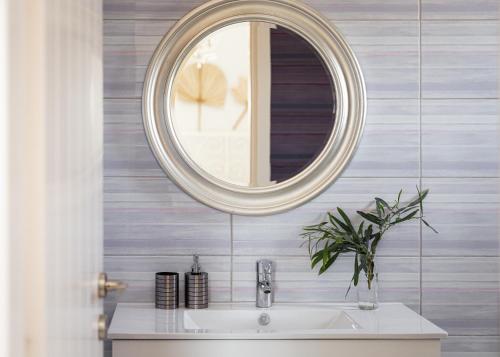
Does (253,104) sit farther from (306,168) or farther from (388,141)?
(388,141)

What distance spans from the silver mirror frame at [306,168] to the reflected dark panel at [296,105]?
3 centimetres

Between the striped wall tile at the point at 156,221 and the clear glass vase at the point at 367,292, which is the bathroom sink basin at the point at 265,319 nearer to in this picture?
the clear glass vase at the point at 367,292

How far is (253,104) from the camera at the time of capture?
237cm

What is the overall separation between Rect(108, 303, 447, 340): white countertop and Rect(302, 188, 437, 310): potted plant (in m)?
0.10

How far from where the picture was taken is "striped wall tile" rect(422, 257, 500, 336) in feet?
7.91

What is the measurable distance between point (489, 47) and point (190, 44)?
40.8 inches

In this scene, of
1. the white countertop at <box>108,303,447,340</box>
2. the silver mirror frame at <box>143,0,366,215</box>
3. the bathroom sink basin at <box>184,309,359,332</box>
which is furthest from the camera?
the silver mirror frame at <box>143,0,366,215</box>

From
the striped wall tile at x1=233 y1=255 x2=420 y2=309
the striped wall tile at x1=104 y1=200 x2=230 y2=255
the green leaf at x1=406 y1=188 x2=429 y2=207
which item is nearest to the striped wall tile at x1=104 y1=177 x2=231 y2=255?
the striped wall tile at x1=104 y1=200 x2=230 y2=255

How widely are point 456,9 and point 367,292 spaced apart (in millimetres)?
1025

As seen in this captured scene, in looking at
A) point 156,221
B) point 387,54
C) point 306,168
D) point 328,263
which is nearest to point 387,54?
point 387,54

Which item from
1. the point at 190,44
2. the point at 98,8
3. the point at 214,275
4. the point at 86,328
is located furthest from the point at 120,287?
the point at 190,44

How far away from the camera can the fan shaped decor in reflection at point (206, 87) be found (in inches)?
92.6

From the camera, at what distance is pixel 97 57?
146 centimetres

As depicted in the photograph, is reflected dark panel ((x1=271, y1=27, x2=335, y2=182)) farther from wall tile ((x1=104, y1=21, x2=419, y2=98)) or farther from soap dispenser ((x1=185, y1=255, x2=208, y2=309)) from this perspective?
soap dispenser ((x1=185, y1=255, x2=208, y2=309))
